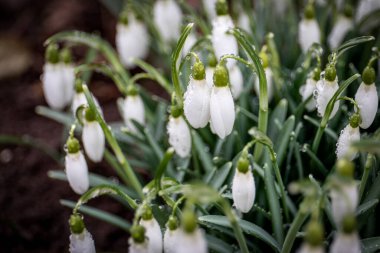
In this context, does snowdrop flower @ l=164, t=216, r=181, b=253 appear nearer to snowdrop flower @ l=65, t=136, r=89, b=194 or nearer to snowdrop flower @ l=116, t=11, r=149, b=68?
snowdrop flower @ l=65, t=136, r=89, b=194

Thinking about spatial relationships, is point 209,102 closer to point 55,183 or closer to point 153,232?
point 153,232

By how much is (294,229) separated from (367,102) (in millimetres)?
411

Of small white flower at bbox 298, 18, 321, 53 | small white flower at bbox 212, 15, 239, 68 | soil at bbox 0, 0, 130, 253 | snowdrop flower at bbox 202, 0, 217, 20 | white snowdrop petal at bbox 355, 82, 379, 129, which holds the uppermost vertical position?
snowdrop flower at bbox 202, 0, 217, 20

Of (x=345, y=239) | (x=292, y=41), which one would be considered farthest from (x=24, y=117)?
(x=345, y=239)

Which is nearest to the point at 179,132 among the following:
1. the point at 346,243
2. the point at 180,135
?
the point at 180,135

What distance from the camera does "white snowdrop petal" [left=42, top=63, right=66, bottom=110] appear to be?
200cm

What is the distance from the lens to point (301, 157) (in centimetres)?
185

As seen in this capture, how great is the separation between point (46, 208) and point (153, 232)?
113 centimetres

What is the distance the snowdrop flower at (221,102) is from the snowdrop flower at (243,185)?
0.14 meters

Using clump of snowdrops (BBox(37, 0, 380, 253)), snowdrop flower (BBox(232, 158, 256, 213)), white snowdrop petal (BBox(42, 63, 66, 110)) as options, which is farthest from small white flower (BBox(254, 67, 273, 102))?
white snowdrop petal (BBox(42, 63, 66, 110))

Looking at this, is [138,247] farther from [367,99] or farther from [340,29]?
[340,29]

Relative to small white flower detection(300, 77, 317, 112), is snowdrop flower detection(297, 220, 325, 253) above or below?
below

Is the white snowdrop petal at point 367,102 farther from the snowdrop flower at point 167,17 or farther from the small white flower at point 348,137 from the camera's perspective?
the snowdrop flower at point 167,17

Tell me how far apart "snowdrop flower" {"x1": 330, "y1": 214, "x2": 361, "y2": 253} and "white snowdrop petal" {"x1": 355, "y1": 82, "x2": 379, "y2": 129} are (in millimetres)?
485
